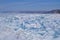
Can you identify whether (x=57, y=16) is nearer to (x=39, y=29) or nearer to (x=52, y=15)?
(x=52, y=15)

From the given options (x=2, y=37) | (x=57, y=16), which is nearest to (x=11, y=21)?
(x=2, y=37)

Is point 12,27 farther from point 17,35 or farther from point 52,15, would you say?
point 52,15

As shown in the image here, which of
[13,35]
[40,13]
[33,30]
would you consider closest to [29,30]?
[33,30]

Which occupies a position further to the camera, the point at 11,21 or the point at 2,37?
the point at 11,21

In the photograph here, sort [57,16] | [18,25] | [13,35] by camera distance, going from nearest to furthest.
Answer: [13,35] < [18,25] < [57,16]

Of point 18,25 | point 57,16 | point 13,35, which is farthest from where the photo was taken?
point 57,16

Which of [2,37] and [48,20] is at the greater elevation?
[48,20]
